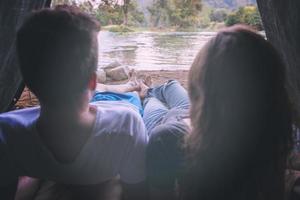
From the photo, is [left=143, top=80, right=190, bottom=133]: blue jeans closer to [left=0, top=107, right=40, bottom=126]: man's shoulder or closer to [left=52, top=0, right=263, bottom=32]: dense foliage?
[left=0, top=107, right=40, bottom=126]: man's shoulder

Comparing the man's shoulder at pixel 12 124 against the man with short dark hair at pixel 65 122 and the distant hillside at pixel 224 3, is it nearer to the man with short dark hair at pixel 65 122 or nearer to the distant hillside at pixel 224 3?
the man with short dark hair at pixel 65 122

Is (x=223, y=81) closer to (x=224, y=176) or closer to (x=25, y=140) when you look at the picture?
(x=224, y=176)

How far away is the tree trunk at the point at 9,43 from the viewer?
5.03 feet

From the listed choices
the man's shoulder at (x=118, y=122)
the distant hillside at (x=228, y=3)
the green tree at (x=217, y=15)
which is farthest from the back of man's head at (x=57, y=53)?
the green tree at (x=217, y=15)

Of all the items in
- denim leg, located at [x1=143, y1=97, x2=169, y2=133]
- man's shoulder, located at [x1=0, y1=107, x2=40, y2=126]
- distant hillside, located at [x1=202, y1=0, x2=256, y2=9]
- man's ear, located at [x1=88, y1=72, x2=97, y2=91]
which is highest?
distant hillside, located at [x1=202, y1=0, x2=256, y2=9]

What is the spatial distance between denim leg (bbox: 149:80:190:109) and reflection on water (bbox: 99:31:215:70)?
1.62 m

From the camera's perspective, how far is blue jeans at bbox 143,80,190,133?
4.77 feet

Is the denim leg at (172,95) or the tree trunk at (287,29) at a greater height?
the tree trunk at (287,29)

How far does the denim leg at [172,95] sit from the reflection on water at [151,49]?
1.62 m

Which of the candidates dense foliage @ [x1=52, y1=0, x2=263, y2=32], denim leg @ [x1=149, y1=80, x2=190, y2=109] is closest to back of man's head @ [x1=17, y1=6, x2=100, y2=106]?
denim leg @ [x1=149, y1=80, x2=190, y2=109]

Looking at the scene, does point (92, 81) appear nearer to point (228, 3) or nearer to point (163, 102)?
point (163, 102)

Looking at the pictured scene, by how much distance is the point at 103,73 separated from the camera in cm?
293

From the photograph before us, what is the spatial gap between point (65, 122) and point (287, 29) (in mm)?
815

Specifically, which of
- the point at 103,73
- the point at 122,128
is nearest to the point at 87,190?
the point at 122,128
